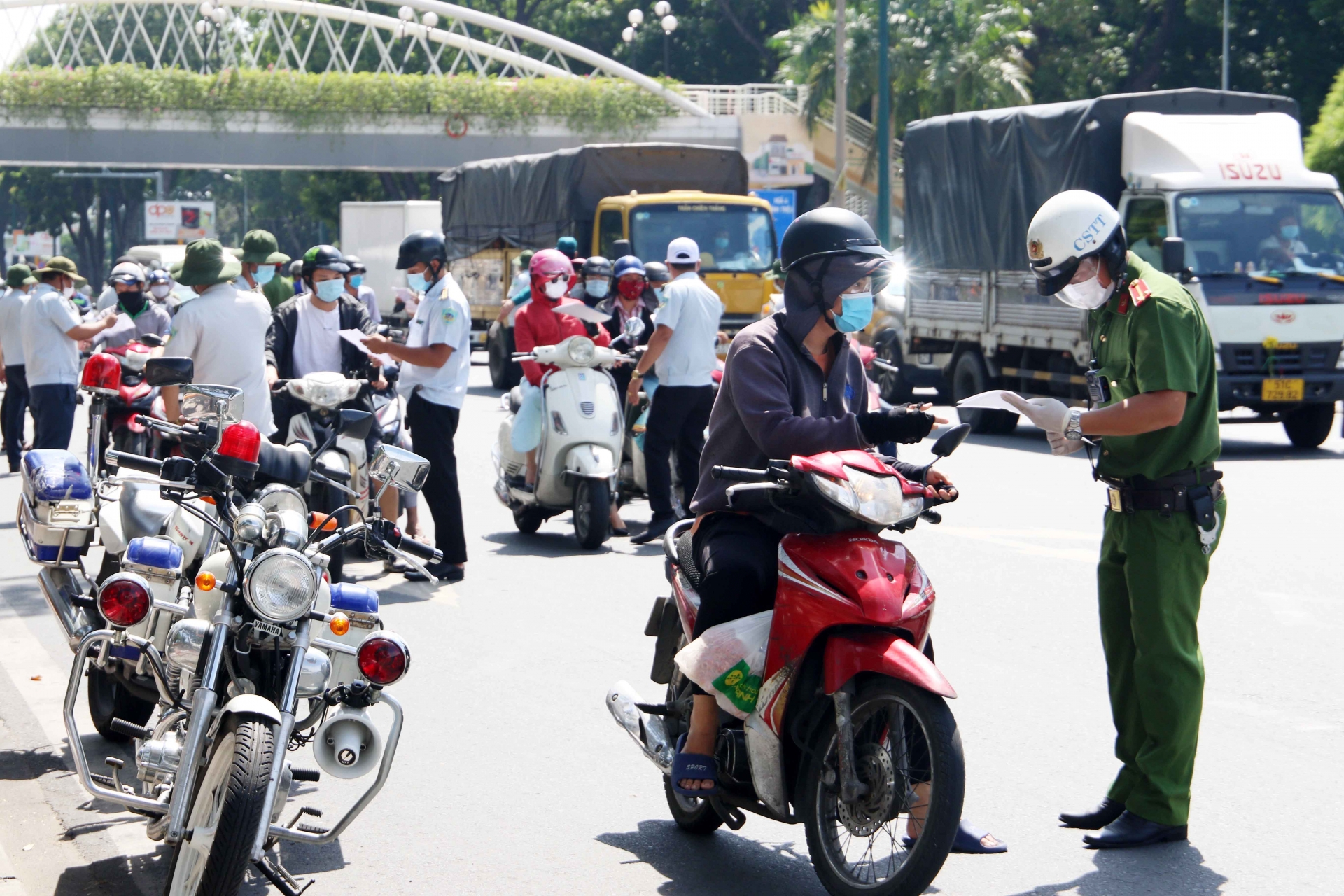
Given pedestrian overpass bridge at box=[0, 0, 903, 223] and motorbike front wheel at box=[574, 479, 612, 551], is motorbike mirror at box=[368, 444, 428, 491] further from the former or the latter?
pedestrian overpass bridge at box=[0, 0, 903, 223]

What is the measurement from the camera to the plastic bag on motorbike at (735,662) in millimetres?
4391

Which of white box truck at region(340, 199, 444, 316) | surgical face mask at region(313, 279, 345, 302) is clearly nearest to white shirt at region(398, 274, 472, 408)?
surgical face mask at region(313, 279, 345, 302)

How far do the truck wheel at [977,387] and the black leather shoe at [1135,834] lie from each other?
1230 cm

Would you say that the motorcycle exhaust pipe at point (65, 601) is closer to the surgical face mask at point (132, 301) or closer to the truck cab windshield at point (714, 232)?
the surgical face mask at point (132, 301)

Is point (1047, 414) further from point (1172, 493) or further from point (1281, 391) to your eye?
point (1281, 391)

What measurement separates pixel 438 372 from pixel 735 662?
16.3 ft

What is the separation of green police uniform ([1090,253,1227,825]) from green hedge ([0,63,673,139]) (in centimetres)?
4654

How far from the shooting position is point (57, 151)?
5184cm

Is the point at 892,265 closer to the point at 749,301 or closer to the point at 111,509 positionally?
the point at 111,509

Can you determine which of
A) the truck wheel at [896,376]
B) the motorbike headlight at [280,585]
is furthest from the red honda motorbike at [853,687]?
the truck wheel at [896,376]

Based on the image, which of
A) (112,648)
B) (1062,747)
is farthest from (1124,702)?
(112,648)

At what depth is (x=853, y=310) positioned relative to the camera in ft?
15.2

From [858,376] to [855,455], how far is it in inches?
26.5

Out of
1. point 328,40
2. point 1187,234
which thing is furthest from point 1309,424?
point 328,40
